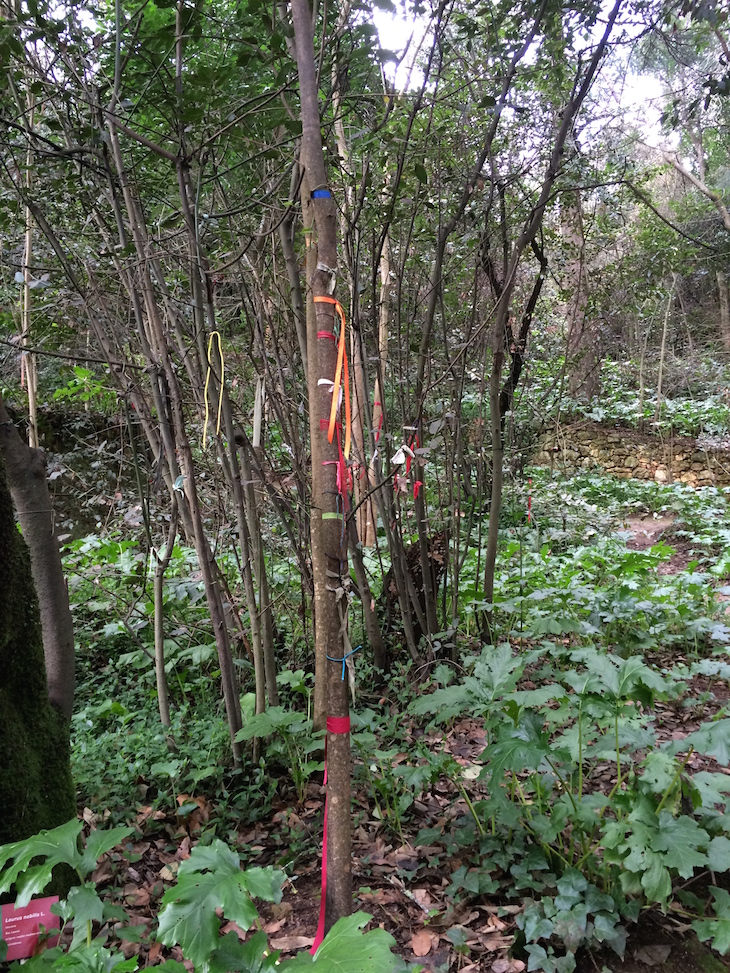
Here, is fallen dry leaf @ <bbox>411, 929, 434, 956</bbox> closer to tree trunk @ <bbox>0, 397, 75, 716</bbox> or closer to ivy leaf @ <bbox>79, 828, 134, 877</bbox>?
ivy leaf @ <bbox>79, 828, 134, 877</bbox>

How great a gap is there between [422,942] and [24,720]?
1.37 metres

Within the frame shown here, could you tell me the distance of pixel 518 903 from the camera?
202cm

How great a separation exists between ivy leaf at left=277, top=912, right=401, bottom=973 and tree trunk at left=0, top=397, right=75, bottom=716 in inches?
49.2

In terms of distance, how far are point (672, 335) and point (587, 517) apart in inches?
337

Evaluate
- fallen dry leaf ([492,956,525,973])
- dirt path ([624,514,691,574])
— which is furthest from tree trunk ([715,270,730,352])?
fallen dry leaf ([492,956,525,973])

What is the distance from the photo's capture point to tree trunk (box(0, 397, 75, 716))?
1979 mm

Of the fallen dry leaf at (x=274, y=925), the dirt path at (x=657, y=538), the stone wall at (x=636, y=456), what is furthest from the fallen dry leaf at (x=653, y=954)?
the stone wall at (x=636, y=456)

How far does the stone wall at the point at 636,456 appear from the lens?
9867mm

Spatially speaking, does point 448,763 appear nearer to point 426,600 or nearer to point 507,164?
point 426,600

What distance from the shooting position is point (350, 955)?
1.09m

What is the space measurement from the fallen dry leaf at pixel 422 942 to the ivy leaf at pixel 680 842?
757 millimetres

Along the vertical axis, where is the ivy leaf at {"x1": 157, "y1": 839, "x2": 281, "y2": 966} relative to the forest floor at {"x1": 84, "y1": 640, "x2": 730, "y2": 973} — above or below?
above

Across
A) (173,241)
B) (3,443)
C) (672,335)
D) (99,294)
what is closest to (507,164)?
(173,241)

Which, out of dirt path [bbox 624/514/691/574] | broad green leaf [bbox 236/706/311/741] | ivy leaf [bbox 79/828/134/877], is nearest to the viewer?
ivy leaf [bbox 79/828/134/877]
